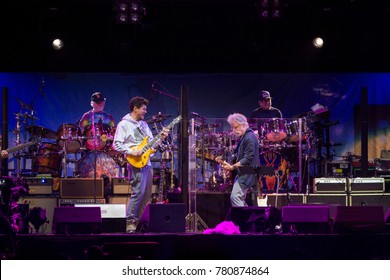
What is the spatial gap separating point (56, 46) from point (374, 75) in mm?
7659

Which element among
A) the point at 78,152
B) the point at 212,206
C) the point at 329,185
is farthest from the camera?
the point at 78,152

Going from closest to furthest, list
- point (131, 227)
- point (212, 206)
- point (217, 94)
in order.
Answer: point (131, 227), point (212, 206), point (217, 94)

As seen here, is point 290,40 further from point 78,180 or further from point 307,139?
point 78,180

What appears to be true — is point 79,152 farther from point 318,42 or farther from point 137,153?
point 318,42

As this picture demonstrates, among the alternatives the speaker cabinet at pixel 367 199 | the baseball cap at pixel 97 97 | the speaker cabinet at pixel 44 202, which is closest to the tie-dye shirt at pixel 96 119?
the baseball cap at pixel 97 97

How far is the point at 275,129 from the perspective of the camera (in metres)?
12.2

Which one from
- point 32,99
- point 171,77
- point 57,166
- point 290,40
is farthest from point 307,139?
point 32,99

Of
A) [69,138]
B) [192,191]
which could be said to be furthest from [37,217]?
[69,138]

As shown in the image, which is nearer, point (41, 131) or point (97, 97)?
point (41, 131)

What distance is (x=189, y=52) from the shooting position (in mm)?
14938

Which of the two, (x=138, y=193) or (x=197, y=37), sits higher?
(x=197, y=37)

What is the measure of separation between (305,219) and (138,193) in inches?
114

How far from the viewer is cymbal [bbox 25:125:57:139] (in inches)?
558

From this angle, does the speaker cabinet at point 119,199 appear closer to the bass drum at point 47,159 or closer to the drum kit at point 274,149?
the bass drum at point 47,159
